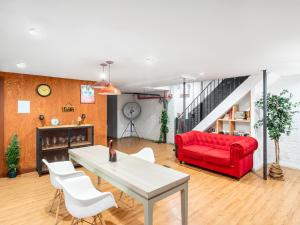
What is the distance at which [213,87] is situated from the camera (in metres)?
6.44

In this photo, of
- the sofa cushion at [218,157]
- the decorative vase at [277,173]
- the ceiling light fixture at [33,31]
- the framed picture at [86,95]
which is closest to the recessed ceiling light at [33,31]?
the ceiling light fixture at [33,31]

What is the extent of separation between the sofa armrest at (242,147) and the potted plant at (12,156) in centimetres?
479

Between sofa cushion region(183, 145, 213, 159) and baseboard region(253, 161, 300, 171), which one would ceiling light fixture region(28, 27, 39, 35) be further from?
baseboard region(253, 161, 300, 171)

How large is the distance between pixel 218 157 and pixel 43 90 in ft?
15.1

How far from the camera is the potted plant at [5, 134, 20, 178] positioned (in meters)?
4.02

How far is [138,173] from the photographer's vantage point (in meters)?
2.22

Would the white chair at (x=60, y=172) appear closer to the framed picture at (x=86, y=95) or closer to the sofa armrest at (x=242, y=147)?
the framed picture at (x=86, y=95)

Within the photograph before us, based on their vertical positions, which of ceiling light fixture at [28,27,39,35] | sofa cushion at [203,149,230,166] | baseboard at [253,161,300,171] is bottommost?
baseboard at [253,161,300,171]

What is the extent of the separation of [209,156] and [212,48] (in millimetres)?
2657

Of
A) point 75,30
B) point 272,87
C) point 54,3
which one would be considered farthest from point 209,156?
point 54,3

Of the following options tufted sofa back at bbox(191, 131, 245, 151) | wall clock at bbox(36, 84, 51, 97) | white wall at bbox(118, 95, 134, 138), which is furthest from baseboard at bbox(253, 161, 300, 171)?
white wall at bbox(118, 95, 134, 138)

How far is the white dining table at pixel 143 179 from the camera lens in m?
1.78

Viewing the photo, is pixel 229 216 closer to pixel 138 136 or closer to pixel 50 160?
pixel 50 160

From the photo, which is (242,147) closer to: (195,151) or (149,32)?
(195,151)
